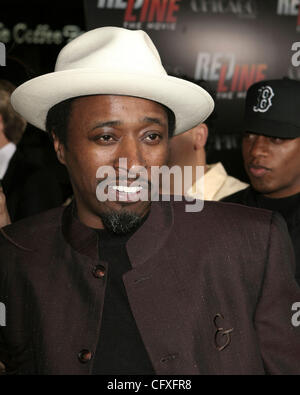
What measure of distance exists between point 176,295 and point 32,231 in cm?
67

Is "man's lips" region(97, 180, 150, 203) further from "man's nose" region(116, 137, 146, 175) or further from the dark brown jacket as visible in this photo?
the dark brown jacket

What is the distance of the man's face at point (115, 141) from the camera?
6.85 feet

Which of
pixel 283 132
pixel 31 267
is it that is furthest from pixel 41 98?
pixel 283 132

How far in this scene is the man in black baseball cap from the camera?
3312mm

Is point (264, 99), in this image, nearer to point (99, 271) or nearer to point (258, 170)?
point (258, 170)

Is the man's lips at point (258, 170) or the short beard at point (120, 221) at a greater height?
the short beard at point (120, 221)

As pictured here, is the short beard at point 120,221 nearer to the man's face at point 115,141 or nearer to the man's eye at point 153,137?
the man's face at point 115,141

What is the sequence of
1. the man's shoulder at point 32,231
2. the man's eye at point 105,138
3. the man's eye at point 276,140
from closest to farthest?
the man's eye at point 105,138 < the man's shoulder at point 32,231 < the man's eye at point 276,140

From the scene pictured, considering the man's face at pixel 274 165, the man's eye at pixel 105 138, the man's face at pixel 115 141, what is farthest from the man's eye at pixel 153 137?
the man's face at pixel 274 165

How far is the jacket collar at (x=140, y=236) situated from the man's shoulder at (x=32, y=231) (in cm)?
7

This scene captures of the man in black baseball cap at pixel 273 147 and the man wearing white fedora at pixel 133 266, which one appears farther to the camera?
the man in black baseball cap at pixel 273 147

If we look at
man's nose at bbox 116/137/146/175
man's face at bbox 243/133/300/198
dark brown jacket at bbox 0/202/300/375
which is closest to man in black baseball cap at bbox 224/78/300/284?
man's face at bbox 243/133/300/198

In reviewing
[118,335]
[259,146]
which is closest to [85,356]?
[118,335]
